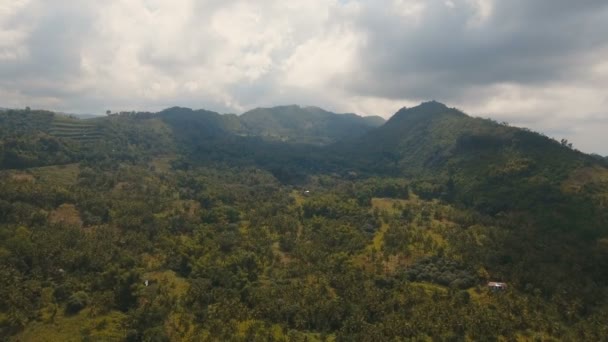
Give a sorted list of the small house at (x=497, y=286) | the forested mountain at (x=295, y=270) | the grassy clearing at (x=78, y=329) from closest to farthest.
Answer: the grassy clearing at (x=78, y=329) < the forested mountain at (x=295, y=270) < the small house at (x=497, y=286)

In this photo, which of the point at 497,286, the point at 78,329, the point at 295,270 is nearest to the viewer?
the point at 78,329

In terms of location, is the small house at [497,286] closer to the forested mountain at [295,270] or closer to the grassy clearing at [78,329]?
the forested mountain at [295,270]

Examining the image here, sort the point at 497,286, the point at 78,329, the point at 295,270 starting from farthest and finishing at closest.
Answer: the point at 295,270 < the point at 497,286 < the point at 78,329

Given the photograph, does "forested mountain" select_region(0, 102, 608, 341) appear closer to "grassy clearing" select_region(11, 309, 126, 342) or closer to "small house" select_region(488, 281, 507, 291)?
"grassy clearing" select_region(11, 309, 126, 342)

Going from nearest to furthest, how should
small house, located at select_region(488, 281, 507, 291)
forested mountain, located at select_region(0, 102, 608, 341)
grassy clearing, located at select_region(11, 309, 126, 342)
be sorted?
1. grassy clearing, located at select_region(11, 309, 126, 342)
2. forested mountain, located at select_region(0, 102, 608, 341)
3. small house, located at select_region(488, 281, 507, 291)

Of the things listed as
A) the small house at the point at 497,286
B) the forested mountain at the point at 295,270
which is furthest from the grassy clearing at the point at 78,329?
the small house at the point at 497,286

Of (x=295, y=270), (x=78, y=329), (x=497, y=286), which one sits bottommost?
(x=78, y=329)

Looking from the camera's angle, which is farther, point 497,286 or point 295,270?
point 295,270

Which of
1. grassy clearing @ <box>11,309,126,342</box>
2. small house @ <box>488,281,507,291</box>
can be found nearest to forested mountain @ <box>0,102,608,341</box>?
grassy clearing @ <box>11,309,126,342</box>

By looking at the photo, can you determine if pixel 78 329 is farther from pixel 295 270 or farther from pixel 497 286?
pixel 497 286

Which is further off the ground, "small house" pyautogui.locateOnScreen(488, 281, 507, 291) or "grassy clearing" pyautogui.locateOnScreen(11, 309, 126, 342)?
"small house" pyautogui.locateOnScreen(488, 281, 507, 291)

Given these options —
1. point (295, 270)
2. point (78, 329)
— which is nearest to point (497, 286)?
point (295, 270)

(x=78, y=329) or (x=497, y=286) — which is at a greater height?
(x=497, y=286)

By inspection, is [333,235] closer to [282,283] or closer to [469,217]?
[282,283]
